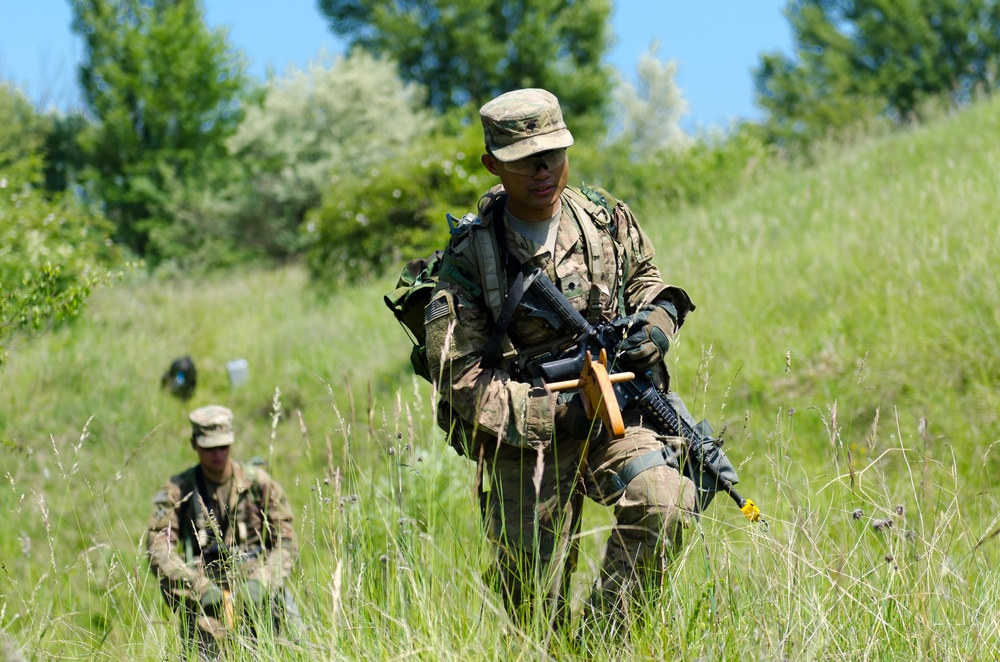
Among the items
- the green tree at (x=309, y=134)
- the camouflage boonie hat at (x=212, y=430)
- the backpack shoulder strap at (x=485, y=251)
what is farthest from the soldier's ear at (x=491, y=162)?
the green tree at (x=309, y=134)

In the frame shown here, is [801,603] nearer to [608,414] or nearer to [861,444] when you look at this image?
[608,414]

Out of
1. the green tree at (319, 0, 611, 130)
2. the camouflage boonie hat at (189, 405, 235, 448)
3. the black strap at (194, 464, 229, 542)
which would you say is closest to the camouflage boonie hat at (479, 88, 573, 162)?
the camouflage boonie hat at (189, 405, 235, 448)

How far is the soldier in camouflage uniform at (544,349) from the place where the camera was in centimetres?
341

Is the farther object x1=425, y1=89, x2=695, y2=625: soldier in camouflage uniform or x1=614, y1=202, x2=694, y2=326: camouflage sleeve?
x1=614, y1=202, x2=694, y2=326: camouflage sleeve

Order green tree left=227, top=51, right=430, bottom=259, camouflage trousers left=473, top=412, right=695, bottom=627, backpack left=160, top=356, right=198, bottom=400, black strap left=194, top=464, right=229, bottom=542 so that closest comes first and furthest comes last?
camouflage trousers left=473, top=412, right=695, bottom=627, black strap left=194, top=464, right=229, bottom=542, backpack left=160, top=356, right=198, bottom=400, green tree left=227, top=51, right=430, bottom=259

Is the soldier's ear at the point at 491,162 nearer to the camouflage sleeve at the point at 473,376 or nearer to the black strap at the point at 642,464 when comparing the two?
the camouflage sleeve at the point at 473,376

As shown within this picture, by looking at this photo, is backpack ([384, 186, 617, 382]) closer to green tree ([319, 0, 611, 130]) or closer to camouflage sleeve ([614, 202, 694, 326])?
camouflage sleeve ([614, 202, 694, 326])

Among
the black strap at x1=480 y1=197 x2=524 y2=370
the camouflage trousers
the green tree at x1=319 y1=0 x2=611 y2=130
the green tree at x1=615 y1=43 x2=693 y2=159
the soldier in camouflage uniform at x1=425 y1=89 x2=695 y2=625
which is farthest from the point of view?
the green tree at x1=615 y1=43 x2=693 y2=159

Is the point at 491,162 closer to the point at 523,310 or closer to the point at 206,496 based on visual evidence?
the point at 523,310

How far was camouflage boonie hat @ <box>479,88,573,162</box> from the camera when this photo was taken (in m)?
3.48

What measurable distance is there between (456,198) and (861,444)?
29.2 ft

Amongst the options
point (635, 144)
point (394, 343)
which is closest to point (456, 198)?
point (394, 343)

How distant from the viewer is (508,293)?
355 cm

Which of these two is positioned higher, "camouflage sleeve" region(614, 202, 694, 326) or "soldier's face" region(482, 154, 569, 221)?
"soldier's face" region(482, 154, 569, 221)
